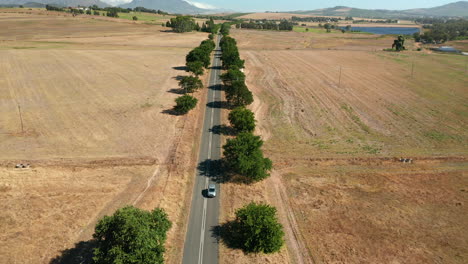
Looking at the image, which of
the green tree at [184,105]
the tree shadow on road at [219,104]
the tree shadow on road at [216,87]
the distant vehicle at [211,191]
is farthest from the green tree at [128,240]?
the tree shadow on road at [216,87]

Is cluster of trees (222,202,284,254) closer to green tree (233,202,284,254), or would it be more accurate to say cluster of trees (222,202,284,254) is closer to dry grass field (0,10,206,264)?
green tree (233,202,284,254)

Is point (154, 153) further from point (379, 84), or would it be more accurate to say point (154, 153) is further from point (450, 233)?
point (379, 84)

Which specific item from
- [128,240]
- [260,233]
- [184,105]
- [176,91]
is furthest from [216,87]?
[128,240]

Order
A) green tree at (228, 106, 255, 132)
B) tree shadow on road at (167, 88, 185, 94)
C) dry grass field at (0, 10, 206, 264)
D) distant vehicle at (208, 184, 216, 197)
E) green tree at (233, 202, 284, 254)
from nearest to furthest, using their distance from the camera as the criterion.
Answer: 1. green tree at (233, 202, 284, 254)
2. dry grass field at (0, 10, 206, 264)
3. distant vehicle at (208, 184, 216, 197)
4. green tree at (228, 106, 255, 132)
5. tree shadow on road at (167, 88, 185, 94)

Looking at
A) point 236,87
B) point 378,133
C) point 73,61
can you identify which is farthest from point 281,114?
point 73,61

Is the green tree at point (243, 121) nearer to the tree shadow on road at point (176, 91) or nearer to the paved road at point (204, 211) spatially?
the paved road at point (204, 211)

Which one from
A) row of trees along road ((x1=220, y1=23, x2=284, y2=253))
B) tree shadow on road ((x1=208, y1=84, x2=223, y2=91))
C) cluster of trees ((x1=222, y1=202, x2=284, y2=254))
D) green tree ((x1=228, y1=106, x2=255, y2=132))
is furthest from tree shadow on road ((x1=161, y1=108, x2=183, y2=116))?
cluster of trees ((x1=222, y1=202, x2=284, y2=254))

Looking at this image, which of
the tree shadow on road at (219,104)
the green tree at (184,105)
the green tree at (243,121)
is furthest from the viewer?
the tree shadow on road at (219,104)
